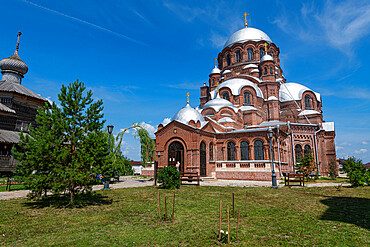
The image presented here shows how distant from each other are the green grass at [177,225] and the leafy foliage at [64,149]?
0.99 m

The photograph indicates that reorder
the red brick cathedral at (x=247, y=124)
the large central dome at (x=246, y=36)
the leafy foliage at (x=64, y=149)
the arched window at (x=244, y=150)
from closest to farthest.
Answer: the leafy foliage at (x=64, y=149) → the red brick cathedral at (x=247, y=124) → the arched window at (x=244, y=150) → the large central dome at (x=246, y=36)

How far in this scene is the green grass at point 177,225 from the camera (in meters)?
4.67

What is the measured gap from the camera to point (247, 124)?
29.7 meters

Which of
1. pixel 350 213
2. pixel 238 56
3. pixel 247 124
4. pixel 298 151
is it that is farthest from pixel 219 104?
pixel 350 213

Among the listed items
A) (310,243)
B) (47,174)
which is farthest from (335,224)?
(47,174)

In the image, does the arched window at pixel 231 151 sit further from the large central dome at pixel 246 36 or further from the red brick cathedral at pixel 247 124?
the large central dome at pixel 246 36

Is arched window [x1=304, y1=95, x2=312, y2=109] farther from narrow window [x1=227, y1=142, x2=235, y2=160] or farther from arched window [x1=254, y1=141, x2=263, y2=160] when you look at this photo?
narrow window [x1=227, y1=142, x2=235, y2=160]

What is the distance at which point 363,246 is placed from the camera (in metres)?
4.37

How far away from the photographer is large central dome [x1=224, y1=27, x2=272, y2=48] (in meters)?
38.5

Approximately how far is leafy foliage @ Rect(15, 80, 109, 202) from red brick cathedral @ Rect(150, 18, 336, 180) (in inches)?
556

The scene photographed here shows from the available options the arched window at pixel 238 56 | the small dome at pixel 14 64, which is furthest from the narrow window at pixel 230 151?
the small dome at pixel 14 64

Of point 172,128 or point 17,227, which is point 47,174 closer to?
point 17,227

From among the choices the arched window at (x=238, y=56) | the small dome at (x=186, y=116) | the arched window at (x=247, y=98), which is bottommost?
the small dome at (x=186, y=116)

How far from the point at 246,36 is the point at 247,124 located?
17813 millimetres
